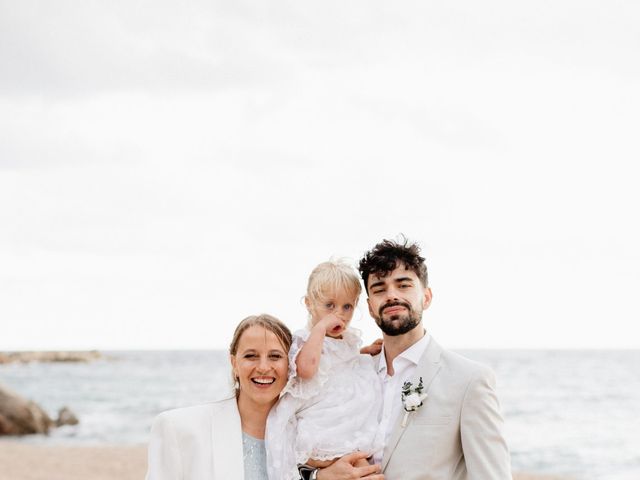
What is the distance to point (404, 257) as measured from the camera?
411 centimetres

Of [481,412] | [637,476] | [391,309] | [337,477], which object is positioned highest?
[391,309]

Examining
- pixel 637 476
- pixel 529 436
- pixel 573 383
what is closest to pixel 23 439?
pixel 529 436

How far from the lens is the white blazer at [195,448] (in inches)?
151

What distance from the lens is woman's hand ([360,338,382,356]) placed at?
440cm

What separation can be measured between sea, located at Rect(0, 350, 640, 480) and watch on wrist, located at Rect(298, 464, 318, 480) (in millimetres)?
9932

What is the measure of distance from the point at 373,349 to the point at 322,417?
55 cm

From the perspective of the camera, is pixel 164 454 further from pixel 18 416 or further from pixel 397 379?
pixel 18 416

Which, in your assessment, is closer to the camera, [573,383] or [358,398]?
[358,398]

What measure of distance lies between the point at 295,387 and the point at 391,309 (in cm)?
62

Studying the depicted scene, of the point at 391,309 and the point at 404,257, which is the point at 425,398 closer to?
the point at 391,309

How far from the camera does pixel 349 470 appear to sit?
12.4ft

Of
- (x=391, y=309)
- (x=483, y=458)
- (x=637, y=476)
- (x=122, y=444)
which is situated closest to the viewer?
(x=483, y=458)

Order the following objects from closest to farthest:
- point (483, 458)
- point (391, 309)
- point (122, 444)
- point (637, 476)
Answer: point (483, 458) → point (391, 309) → point (637, 476) → point (122, 444)

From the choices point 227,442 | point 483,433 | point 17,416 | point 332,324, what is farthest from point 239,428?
point 17,416
